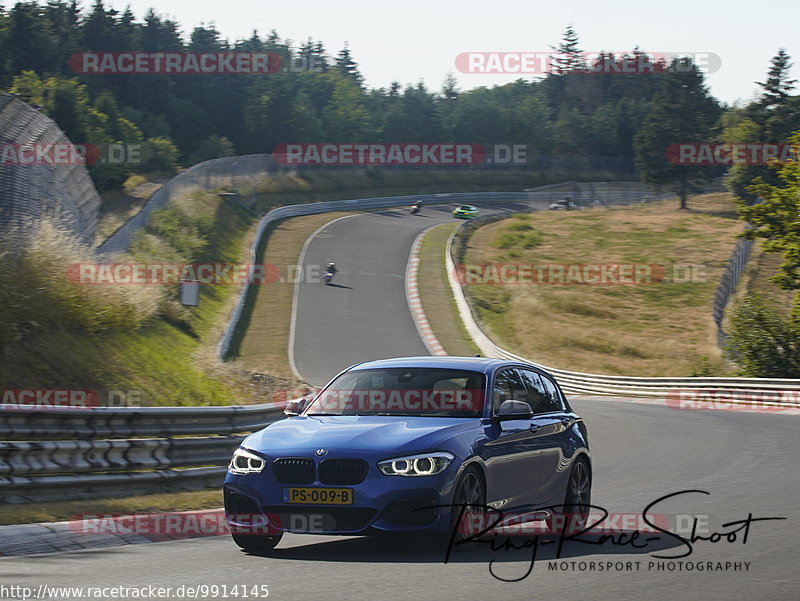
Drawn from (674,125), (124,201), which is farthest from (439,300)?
(674,125)

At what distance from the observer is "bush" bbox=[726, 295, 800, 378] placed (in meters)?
36.9

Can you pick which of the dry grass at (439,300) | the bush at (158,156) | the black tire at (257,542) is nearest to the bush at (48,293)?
the black tire at (257,542)

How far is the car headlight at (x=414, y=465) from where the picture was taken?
7559 mm

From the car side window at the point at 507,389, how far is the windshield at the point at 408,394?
0.57 feet

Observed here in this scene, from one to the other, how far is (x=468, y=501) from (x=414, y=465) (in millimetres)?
Result: 576

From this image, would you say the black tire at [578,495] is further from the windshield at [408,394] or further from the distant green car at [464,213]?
the distant green car at [464,213]

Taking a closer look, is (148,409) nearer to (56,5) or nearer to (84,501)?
(84,501)

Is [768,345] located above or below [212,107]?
below

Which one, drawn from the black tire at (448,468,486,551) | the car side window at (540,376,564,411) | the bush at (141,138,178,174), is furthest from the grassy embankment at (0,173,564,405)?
the bush at (141,138,178,174)

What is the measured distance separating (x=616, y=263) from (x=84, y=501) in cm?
6184

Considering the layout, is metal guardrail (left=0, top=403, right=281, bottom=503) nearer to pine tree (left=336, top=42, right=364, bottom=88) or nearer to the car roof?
the car roof

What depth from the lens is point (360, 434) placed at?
7.85 metres

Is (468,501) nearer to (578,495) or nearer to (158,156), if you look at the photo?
(578,495)

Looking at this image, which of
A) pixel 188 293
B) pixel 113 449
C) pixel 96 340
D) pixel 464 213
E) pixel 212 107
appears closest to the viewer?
pixel 113 449
